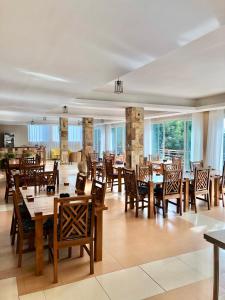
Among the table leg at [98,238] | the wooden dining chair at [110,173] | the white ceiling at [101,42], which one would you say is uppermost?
the white ceiling at [101,42]

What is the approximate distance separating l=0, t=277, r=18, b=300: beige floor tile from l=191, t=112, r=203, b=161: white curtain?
7.28 m

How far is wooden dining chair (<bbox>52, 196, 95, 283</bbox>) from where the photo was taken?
258 centimetres

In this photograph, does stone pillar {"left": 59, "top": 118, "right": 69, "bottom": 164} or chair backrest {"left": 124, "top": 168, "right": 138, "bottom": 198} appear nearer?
chair backrest {"left": 124, "top": 168, "right": 138, "bottom": 198}

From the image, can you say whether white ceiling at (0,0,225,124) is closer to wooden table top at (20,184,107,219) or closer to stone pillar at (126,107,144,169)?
wooden table top at (20,184,107,219)

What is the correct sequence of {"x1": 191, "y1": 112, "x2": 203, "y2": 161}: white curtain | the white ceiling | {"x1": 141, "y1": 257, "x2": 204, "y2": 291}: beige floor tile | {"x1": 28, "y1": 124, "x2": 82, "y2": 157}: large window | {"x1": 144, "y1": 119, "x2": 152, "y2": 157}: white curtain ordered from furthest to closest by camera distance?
1. {"x1": 28, "y1": 124, "x2": 82, "y2": 157}: large window
2. {"x1": 144, "y1": 119, "x2": 152, "y2": 157}: white curtain
3. {"x1": 191, "y1": 112, "x2": 203, "y2": 161}: white curtain
4. {"x1": 141, "y1": 257, "x2": 204, "y2": 291}: beige floor tile
5. the white ceiling

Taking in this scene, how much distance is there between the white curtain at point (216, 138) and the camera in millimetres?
7770

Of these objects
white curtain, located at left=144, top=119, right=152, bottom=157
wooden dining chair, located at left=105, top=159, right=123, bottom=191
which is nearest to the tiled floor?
wooden dining chair, located at left=105, top=159, right=123, bottom=191

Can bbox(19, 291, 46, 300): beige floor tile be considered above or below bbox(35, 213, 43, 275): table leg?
below

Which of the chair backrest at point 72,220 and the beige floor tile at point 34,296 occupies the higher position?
the chair backrest at point 72,220

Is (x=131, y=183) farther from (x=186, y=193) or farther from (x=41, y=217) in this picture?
(x=41, y=217)

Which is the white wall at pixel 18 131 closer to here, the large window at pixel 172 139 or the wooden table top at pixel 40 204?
the large window at pixel 172 139

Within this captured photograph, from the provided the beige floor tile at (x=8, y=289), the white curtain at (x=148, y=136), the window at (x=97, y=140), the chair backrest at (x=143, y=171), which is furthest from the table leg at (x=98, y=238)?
the window at (x=97, y=140)

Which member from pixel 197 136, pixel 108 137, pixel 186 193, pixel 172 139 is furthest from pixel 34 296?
pixel 108 137

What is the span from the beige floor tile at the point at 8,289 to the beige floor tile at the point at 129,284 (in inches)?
33.3
